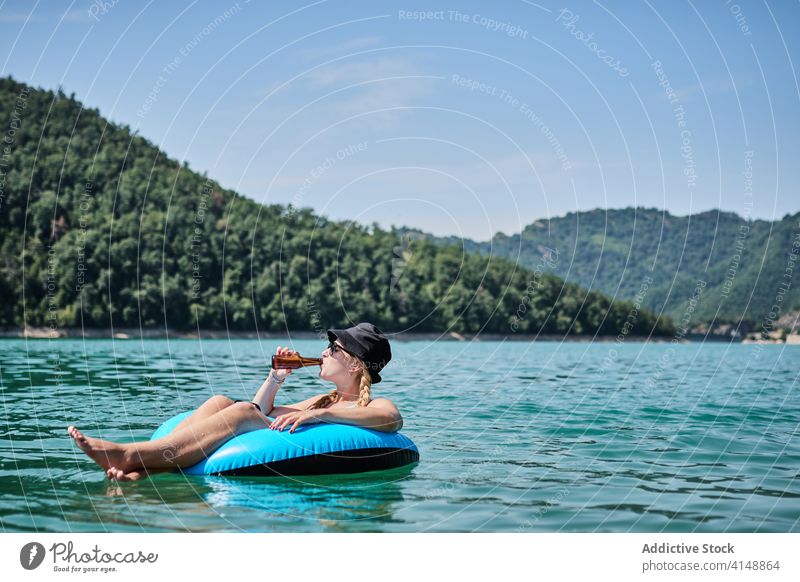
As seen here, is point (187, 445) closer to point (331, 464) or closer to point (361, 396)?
point (331, 464)

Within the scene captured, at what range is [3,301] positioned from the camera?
80.1m

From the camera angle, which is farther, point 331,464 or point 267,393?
point 267,393

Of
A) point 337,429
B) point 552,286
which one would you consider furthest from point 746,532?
point 552,286

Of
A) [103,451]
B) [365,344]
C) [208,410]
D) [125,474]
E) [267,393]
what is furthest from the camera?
[365,344]

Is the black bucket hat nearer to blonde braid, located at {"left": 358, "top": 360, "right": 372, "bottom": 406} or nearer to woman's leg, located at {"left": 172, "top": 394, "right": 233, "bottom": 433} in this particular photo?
blonde braid, located at {"left": 358, "top": 360, "right": 372, "bottom": 406}

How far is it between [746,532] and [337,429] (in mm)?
4258

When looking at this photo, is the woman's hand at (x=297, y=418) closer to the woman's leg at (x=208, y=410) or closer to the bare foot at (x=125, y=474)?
the woman's leg at (x=208, y=410)

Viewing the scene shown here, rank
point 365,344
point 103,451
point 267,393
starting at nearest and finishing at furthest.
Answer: point 103,451 < point 267,393 < point 365,344

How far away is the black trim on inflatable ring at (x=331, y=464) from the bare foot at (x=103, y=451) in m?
1.18

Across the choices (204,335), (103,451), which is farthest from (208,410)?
(204,335)

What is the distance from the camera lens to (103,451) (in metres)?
8.48

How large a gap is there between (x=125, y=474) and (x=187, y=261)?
3702 inches

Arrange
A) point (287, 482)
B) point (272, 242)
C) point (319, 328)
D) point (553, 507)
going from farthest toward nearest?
1. point (272, 242)
2. point (319, 328)
3. point (287, 482)
4. point (553, 507)

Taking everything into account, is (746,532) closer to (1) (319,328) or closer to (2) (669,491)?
(2) (669,491)
